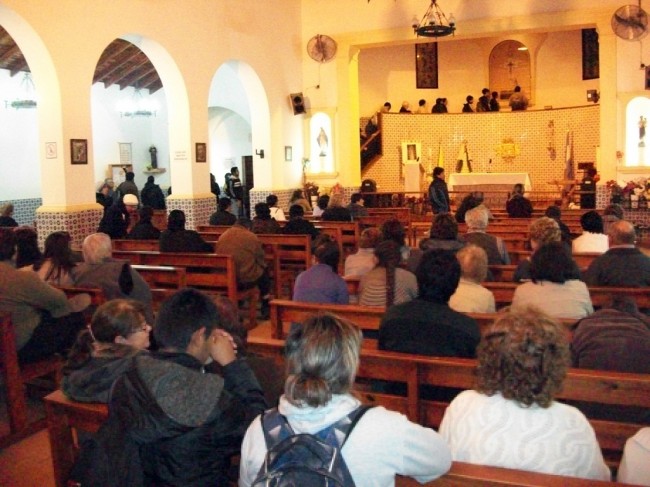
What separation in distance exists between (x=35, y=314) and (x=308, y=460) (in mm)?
3383

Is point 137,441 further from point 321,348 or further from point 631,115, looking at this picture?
point 631,115

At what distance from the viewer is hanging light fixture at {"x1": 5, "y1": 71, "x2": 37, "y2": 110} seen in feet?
42.8

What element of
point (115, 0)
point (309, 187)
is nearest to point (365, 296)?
point (115, 0)

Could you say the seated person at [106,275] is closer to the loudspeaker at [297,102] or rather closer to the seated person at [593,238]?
the seated person at [593,238]

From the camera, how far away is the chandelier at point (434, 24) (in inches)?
482

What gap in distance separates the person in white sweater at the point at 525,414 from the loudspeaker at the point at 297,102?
12995 mm

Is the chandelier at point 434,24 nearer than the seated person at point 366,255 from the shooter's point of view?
No

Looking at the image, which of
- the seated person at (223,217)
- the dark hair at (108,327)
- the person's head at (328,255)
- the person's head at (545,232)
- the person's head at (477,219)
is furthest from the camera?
the seated person at (223,217)

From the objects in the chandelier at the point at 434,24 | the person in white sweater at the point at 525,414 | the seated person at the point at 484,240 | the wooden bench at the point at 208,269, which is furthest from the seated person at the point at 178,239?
the chandelier at the point at 434,24

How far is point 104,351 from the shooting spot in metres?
3.11

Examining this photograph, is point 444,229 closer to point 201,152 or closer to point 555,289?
point 555,289

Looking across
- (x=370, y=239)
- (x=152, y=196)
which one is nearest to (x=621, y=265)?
(x=370, y=239)

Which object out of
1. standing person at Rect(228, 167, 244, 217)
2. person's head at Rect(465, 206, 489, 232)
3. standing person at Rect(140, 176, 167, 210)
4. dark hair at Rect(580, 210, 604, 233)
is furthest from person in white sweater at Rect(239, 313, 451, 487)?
standing person at Rect(228, 167, 244, 217)

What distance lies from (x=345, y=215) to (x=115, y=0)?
434 centimetres
